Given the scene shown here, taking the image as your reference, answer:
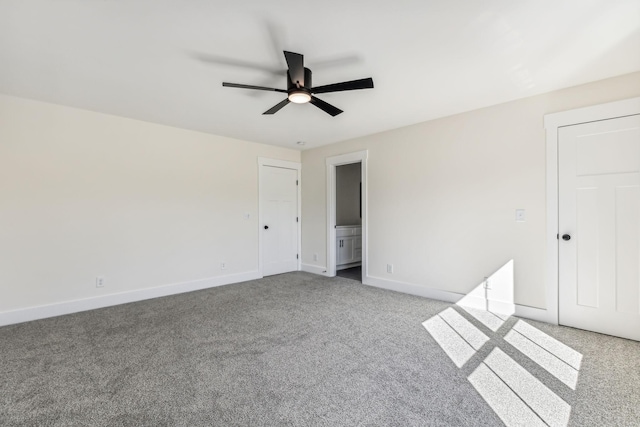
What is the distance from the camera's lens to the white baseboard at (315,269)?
215 inches

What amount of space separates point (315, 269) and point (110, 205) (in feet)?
11.2

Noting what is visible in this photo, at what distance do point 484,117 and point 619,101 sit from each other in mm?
1139

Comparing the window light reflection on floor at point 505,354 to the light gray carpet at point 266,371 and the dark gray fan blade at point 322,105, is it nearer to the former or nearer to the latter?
the light gray carpet at point 266,371

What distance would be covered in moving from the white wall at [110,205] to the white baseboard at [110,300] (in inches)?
2.4

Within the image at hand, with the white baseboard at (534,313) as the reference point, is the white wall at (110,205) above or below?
above

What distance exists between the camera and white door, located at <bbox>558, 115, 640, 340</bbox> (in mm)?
2662

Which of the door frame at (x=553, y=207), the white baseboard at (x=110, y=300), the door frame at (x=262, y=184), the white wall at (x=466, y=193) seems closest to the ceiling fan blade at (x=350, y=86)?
the white wall at (x=466, y=193)

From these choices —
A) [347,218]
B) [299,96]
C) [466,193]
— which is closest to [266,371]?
[299,96]

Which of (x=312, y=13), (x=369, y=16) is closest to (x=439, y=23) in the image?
(x=369, y=16)

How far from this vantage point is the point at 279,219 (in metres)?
5.55

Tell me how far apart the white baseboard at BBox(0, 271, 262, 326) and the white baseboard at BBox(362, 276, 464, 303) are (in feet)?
7.06

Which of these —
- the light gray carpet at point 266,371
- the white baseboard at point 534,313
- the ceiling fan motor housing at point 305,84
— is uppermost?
the ceiling fan motor housing at point 305,84

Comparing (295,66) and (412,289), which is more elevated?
(295,66)

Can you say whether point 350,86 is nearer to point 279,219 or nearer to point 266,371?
point 266,371
